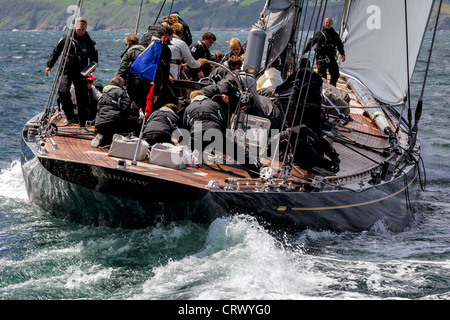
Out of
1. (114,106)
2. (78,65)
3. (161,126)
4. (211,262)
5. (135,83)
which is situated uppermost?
(78,65)

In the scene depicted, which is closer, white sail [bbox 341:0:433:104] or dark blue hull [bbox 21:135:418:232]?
dark blue hull [bbox 21:135:418:232]

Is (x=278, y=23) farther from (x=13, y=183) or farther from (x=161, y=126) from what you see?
(x=13, y=183)

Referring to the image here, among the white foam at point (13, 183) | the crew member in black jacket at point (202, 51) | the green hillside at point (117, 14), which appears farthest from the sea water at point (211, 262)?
the green hillside at point (117, 14)

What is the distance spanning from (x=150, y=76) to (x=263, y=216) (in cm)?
194

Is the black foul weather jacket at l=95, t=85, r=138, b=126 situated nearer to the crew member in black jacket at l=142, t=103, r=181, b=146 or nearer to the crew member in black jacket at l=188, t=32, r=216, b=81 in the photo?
the crew member in black jacket at l=142, t=103, r=181, b=146

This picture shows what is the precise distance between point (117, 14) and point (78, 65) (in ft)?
412

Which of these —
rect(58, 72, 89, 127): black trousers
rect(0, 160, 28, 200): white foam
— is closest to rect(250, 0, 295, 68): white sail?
rect(58, 72, 89, 127): black trousers

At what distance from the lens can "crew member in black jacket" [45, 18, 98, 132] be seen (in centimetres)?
881

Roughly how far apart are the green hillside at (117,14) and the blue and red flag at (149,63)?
11425 cm

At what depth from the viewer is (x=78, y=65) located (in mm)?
8836

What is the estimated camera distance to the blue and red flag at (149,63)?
7.45 m

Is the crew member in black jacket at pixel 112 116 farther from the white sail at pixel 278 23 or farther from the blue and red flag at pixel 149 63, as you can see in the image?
the white sail at pixel 278 23

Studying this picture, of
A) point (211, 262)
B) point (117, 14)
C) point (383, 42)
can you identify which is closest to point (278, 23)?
point (383, 42)
